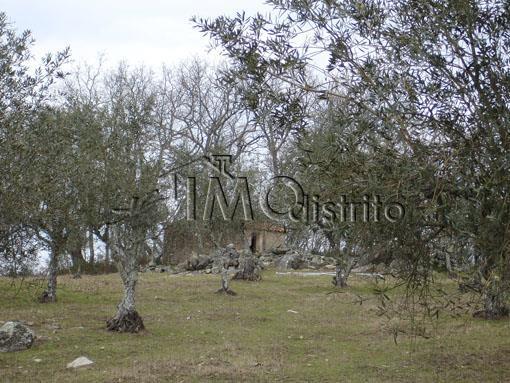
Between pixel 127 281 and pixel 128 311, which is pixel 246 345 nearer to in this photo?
pixel 128 311

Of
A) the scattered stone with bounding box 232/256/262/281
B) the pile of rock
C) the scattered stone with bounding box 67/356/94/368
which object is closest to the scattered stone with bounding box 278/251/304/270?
the pile of rock

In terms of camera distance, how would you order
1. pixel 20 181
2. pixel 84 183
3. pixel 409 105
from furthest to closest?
pixel 84 183 < pixel 20 181 < pixel 409 105

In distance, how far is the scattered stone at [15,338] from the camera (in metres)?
12.0

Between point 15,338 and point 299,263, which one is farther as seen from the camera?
point 299,263

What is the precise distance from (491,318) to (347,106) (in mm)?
11997

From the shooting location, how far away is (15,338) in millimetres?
12188

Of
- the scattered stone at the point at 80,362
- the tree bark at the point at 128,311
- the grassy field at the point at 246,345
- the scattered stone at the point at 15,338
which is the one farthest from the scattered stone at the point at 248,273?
the scattered stone at the point at 80,362

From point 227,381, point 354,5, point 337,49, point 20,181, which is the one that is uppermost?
point 354,5

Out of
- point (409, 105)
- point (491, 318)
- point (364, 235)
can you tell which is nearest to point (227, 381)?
point (364, 235)

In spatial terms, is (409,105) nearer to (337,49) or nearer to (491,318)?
(337,49)

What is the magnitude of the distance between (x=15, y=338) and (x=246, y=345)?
482 cm

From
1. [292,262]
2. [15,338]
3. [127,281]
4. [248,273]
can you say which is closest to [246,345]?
[127,281]

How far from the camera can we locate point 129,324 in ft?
46.7

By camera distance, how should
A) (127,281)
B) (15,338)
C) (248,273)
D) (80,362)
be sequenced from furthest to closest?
(248,273) → (127,281) → (15,338) → (80,362)
